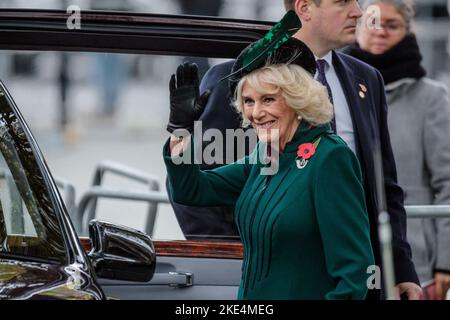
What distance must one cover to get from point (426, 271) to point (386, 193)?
1752mm

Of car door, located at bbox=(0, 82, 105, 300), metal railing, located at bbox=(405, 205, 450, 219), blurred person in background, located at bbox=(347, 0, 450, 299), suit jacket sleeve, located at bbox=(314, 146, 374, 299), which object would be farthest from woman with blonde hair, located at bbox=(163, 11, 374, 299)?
blurred person in background, located at bbox=(347, 0, 450, 299)

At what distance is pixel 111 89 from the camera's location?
18.6m

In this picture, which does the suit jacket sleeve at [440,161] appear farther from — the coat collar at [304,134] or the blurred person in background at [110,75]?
the blurred person in background at [110,75]

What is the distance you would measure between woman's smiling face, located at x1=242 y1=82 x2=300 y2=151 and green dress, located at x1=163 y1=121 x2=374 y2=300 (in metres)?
0.03

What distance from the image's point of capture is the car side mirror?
3.92m

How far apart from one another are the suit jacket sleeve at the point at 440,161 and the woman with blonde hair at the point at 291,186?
7.93 ft

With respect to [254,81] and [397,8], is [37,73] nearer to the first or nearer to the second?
[397,8]

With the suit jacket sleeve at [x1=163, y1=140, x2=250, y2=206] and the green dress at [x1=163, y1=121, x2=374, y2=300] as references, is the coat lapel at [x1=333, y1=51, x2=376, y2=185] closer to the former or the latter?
the suit jacket sleeve at [x1=163, y1=140, x2=250, y2=206]

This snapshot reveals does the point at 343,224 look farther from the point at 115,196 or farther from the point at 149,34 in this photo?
the point at 115,196

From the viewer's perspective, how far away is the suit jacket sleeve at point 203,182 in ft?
13.9

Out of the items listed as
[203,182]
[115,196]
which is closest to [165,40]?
[203,182]

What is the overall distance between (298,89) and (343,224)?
0.42 metres

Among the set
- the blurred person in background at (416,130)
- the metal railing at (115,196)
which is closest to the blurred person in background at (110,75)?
the metal railing at (115,196)

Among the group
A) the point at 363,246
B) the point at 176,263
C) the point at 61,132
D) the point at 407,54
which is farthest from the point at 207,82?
the point at 61,132
